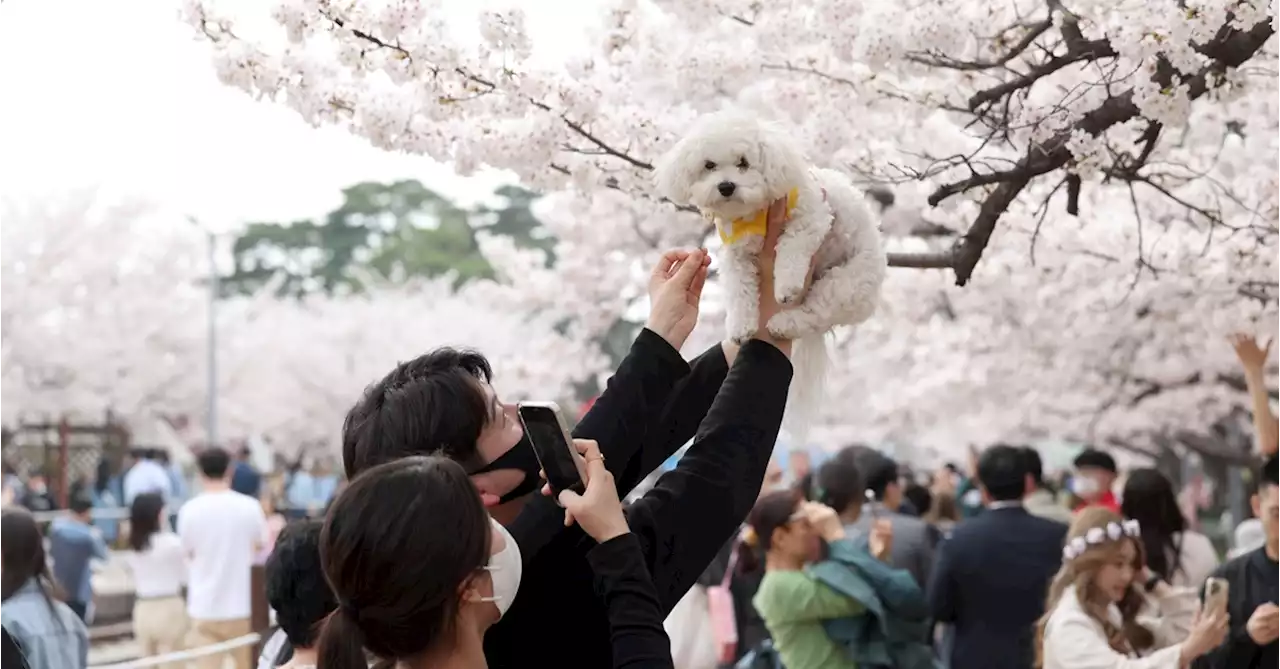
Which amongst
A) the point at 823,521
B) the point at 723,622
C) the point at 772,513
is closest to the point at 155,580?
the point at 723,622

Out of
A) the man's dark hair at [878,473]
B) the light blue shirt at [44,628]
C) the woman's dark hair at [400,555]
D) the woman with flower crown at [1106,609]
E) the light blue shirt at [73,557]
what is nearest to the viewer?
the woman's dark hair at [400,555]

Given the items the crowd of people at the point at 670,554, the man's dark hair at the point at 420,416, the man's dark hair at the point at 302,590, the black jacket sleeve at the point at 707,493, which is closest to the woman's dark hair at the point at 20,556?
the crowd of people at the point at 670,554

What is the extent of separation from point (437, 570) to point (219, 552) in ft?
23.6

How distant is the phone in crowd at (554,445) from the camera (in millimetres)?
2082

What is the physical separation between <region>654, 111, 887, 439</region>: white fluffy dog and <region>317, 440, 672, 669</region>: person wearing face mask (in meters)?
0.73

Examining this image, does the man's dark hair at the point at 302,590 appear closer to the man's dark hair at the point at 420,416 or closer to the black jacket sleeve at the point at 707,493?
the man's dark hair at the point at 420,416

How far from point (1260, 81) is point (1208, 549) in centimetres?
224

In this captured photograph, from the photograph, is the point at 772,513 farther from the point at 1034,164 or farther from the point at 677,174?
the point at 677,174

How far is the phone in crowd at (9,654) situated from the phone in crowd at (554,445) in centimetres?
135

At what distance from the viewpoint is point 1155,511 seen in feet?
19.4

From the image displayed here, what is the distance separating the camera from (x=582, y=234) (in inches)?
465

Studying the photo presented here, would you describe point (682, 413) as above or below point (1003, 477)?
above

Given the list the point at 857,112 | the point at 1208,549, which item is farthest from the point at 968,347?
the point at 857,112

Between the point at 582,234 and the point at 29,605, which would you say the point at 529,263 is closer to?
the point at 582,234
